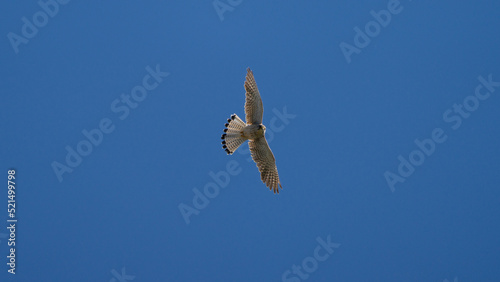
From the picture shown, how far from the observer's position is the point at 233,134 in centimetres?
1383

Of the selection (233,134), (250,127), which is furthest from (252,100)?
(233,134)

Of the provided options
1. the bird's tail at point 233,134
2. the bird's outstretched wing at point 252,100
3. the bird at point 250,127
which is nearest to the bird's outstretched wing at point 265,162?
the bird at point 250,127

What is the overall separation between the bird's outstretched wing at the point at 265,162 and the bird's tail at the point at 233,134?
13.9 inches

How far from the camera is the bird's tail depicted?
13.7 metres

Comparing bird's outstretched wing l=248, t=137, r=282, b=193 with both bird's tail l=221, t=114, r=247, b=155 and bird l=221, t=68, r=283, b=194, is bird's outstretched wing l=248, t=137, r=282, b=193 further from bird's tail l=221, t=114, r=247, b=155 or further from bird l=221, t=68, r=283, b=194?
bird's tail l=221, t=114, r=247, b=155

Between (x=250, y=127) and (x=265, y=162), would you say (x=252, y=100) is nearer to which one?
(x=250, y=127)

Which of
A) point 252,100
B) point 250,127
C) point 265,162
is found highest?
point 252,100

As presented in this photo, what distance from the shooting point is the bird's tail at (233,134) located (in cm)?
1370

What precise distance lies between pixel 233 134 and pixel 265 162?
105cm

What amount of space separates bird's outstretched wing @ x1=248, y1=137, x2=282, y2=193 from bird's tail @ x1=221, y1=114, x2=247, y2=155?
35 centimetres

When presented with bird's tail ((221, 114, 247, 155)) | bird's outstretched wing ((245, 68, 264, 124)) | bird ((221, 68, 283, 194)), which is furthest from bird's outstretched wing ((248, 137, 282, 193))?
bird's outstretched wing ((245, 68, 264, 124))

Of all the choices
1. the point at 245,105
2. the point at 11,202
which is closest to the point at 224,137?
the point at 245,105

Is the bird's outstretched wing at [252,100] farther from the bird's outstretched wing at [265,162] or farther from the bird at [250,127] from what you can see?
the bird's outstretched wing at [265,162]

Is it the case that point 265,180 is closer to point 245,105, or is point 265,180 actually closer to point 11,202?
point 245,105
